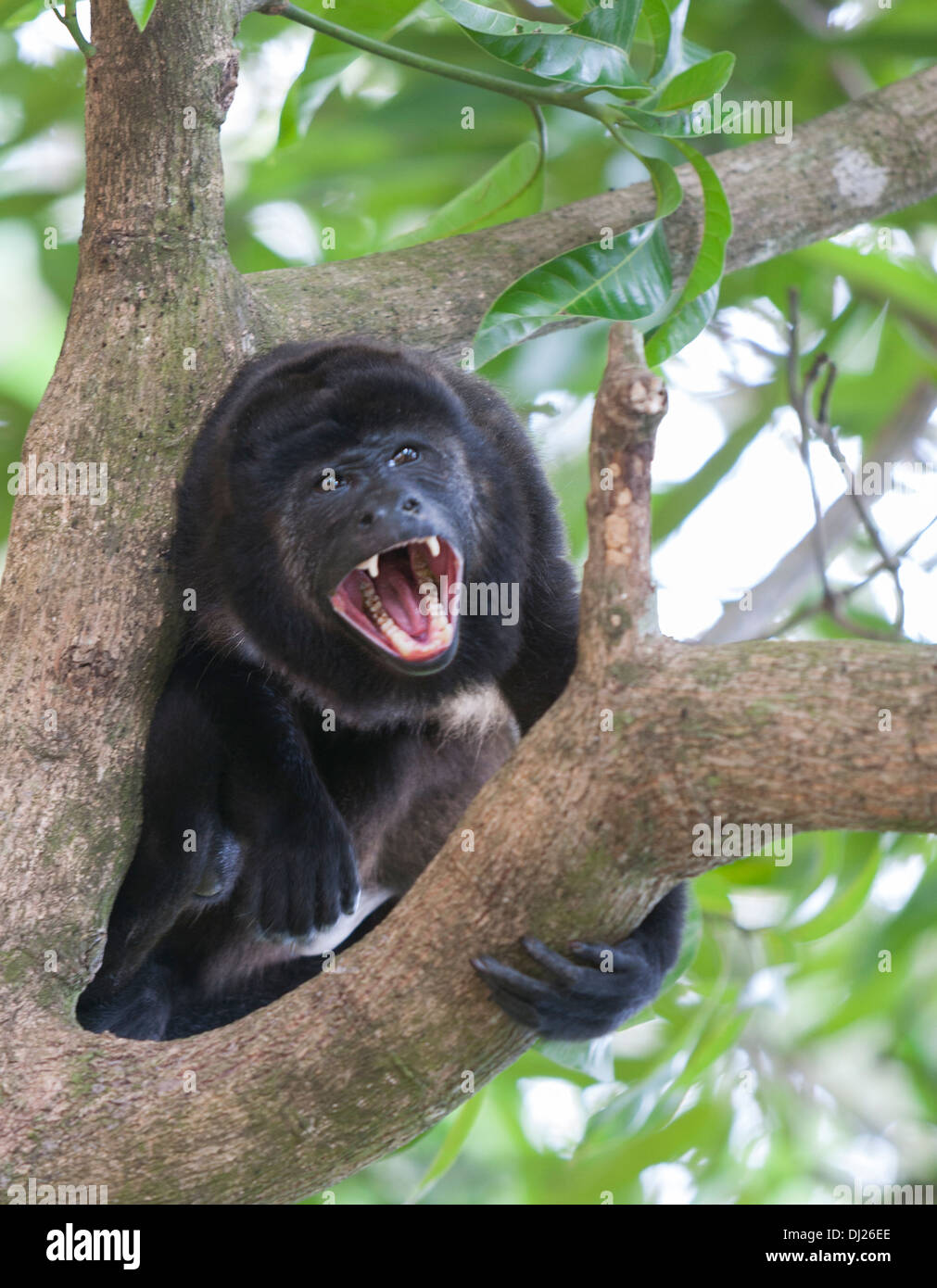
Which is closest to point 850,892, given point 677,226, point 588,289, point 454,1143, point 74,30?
point 454,1143

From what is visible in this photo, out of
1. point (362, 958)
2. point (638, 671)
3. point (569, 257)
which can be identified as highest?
point (569, 257)

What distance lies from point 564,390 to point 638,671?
2184 millimetres

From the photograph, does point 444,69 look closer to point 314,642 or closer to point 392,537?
point 392,537

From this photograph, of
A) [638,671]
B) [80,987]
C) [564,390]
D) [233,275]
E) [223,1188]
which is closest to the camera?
[638,671]

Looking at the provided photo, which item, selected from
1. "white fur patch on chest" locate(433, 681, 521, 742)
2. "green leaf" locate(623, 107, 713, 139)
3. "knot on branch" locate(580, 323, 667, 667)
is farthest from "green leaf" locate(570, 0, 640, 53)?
"white fur patch on chest" locate(433, 681, 521, 742)

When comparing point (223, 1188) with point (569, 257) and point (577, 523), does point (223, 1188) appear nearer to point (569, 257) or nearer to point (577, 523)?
point (569, 257)

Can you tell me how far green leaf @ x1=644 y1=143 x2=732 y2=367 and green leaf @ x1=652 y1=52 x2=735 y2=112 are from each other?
0.28 ft

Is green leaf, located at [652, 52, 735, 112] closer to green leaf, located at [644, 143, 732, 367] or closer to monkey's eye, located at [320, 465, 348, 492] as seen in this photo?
green leaf, located at [644, 143, 732, 367]

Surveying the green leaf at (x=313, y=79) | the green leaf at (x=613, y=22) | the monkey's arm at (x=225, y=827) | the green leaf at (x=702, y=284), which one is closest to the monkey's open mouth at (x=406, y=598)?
the monkey's arm at (x=225, y=827)

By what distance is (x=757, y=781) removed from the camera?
1418mm

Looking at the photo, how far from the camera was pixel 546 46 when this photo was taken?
1963 millimetres

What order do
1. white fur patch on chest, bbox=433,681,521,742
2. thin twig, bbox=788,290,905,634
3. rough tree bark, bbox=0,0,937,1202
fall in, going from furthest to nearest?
thin twig, bbox=788,290,905,634, white fur patch on chest, bbox=433,681,521,742, rough tree bark, bbox=0,0,937,1202

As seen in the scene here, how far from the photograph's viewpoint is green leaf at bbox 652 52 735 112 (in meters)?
1.99
